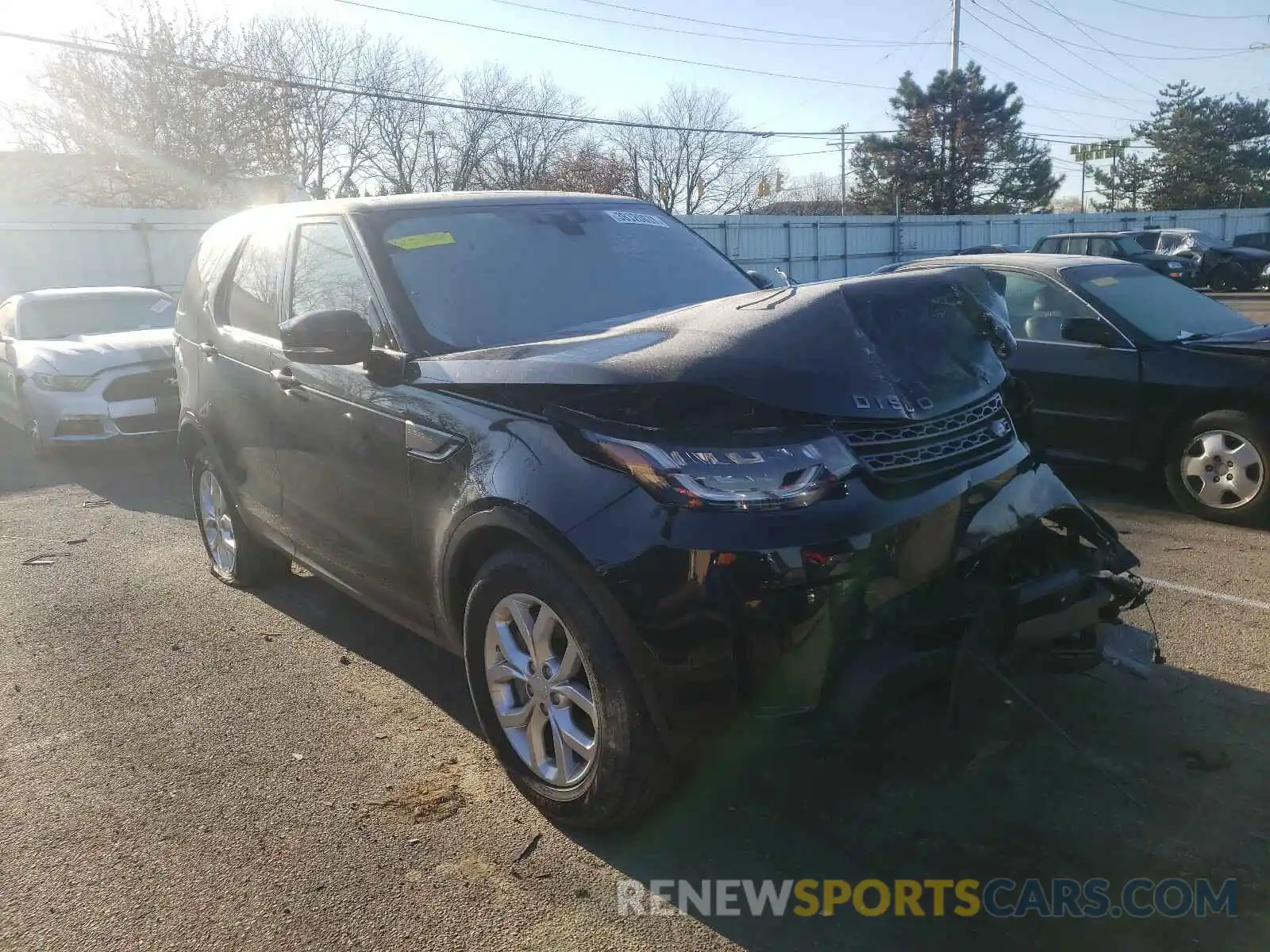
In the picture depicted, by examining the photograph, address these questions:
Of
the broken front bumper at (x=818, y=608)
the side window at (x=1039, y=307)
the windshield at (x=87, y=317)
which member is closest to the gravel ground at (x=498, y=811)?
the broken front bumper at (x=818, y=608)

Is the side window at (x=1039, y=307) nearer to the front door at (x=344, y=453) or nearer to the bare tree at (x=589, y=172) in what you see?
the front door at (x=344, y=453)

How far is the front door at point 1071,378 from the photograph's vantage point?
628cm

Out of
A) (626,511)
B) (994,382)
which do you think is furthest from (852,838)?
(994,382)

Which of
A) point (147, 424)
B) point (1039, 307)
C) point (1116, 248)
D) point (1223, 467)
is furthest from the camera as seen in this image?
point (1116, 248)

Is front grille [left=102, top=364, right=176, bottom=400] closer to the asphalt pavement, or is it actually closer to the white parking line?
the asphalt pavement

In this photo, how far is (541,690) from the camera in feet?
9.90

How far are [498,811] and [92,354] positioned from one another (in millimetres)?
7948

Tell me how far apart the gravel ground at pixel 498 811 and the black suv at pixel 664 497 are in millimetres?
261

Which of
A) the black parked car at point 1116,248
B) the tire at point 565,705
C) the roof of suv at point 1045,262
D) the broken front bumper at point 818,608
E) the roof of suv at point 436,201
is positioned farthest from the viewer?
the black parked car at point 1116,248

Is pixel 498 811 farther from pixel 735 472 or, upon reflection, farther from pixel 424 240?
pixel 424 240

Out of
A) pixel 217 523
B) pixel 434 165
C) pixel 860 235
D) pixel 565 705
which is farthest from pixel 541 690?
pixel 434 165

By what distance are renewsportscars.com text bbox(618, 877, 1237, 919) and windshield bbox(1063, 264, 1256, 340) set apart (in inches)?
175

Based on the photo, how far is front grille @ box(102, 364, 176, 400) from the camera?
30.2 feet

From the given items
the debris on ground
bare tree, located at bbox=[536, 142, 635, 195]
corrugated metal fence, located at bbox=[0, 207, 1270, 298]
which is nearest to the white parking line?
the debris on ground
